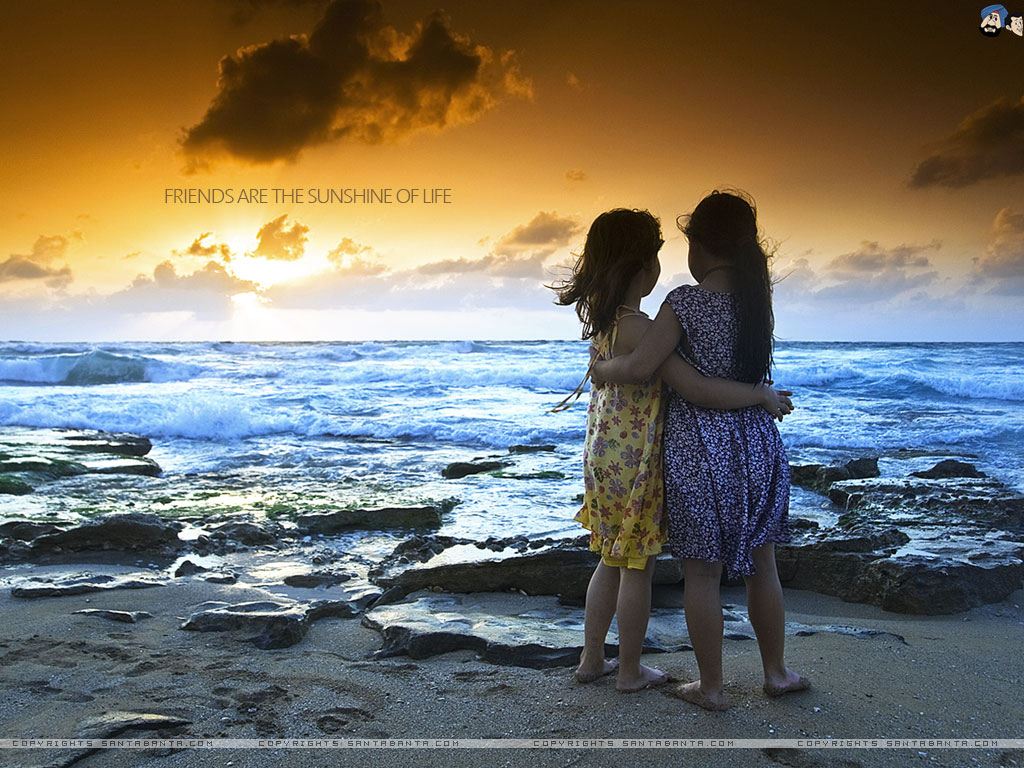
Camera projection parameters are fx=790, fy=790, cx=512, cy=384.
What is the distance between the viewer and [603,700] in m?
2.88

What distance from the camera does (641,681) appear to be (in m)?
2.97

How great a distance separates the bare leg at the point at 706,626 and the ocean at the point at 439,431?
3.42 meters

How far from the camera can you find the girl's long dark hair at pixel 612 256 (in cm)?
288

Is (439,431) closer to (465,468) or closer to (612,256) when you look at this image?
(465,468)

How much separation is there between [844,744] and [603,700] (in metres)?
0.81

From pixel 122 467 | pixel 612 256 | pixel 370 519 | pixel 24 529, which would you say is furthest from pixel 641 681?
A: pixel 122 467

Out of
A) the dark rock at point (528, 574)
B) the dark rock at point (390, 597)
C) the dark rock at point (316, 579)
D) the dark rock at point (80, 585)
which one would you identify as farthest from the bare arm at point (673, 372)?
the dark rock at point (80, 585)

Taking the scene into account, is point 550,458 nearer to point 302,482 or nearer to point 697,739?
point 302,482

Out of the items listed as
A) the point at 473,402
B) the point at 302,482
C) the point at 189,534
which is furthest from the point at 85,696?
the point at 473,402

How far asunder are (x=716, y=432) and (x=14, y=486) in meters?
7.82

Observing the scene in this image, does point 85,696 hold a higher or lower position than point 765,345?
lower

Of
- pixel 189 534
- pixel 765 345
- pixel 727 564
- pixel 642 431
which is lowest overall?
pixel 189 534

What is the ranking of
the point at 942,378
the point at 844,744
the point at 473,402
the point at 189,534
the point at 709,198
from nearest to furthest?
the point at 844,744
the point at 709,198
the point at 189,534
the point at 473,402
the point at 942,378

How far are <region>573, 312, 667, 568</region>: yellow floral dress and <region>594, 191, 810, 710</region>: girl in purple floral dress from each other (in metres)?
0.06
